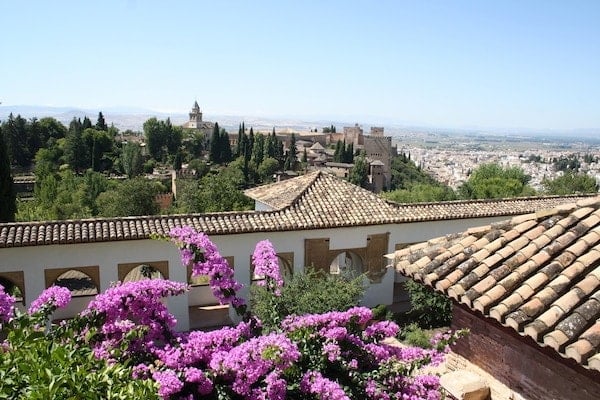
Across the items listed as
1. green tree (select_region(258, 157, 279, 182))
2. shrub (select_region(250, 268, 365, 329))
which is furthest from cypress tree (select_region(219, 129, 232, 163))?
shrub (select_region(250, 268, 365, 329))

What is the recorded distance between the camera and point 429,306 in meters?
13.9

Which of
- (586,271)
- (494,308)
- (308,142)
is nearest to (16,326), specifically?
(494,308)

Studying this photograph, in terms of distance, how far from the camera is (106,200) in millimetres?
42125

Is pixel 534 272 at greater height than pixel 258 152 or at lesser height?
greater

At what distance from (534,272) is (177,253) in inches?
430

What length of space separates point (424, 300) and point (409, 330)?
1.08 metres

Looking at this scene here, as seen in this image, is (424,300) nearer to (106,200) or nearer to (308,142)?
(106,200)

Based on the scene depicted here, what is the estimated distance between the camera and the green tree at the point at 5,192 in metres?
23.3

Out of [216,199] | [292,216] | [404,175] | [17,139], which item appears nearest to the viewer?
[292,216]

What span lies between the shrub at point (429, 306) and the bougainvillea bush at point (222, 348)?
9271 mm

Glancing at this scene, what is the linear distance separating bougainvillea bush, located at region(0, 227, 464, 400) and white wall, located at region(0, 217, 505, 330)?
851cm

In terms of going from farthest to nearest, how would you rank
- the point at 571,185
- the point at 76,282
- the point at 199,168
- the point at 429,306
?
the point at 199,168, the point at 571,185, the point at 76,282, the point at 429,306

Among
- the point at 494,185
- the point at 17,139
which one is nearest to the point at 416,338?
the point at 494,185

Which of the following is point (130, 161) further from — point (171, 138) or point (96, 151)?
point (171, 138)
